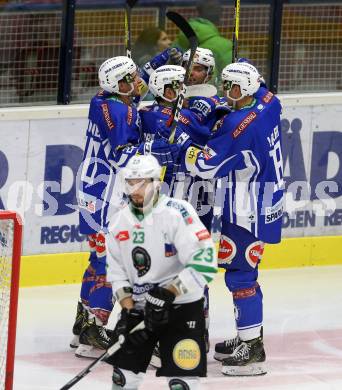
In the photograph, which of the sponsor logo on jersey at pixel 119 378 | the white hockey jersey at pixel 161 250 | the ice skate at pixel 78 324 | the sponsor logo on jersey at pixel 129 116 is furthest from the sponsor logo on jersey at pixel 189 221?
the ice skate at pixel 78 324

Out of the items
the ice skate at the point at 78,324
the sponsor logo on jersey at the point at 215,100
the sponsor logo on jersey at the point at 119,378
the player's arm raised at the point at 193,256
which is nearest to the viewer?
the player's arm raised at the point at 193,256

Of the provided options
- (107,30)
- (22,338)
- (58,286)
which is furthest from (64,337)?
(107,30)

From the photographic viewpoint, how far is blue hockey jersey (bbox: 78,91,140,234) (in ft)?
25.8

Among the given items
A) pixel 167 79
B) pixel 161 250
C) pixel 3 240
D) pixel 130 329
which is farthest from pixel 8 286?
pixel 167 79

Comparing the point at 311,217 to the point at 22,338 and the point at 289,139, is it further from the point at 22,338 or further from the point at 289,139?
the point at 22,338

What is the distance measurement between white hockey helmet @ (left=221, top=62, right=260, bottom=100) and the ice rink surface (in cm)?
148

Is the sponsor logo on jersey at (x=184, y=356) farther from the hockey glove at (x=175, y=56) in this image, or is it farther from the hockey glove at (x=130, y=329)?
the hockey glove at (x=175, y=56)

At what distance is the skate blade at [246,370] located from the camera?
26.2ft

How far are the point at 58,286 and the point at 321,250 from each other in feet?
6.15

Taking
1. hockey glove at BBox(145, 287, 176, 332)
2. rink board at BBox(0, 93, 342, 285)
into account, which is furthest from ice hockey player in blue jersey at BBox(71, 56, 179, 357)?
hockey glove at BBox(145, 287, 176, 332)

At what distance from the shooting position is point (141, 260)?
656 centimetres

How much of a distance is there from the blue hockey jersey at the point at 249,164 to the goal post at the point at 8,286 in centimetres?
114

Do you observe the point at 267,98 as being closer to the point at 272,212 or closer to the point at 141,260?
the point at 272,212

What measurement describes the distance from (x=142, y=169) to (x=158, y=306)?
0.58 m
